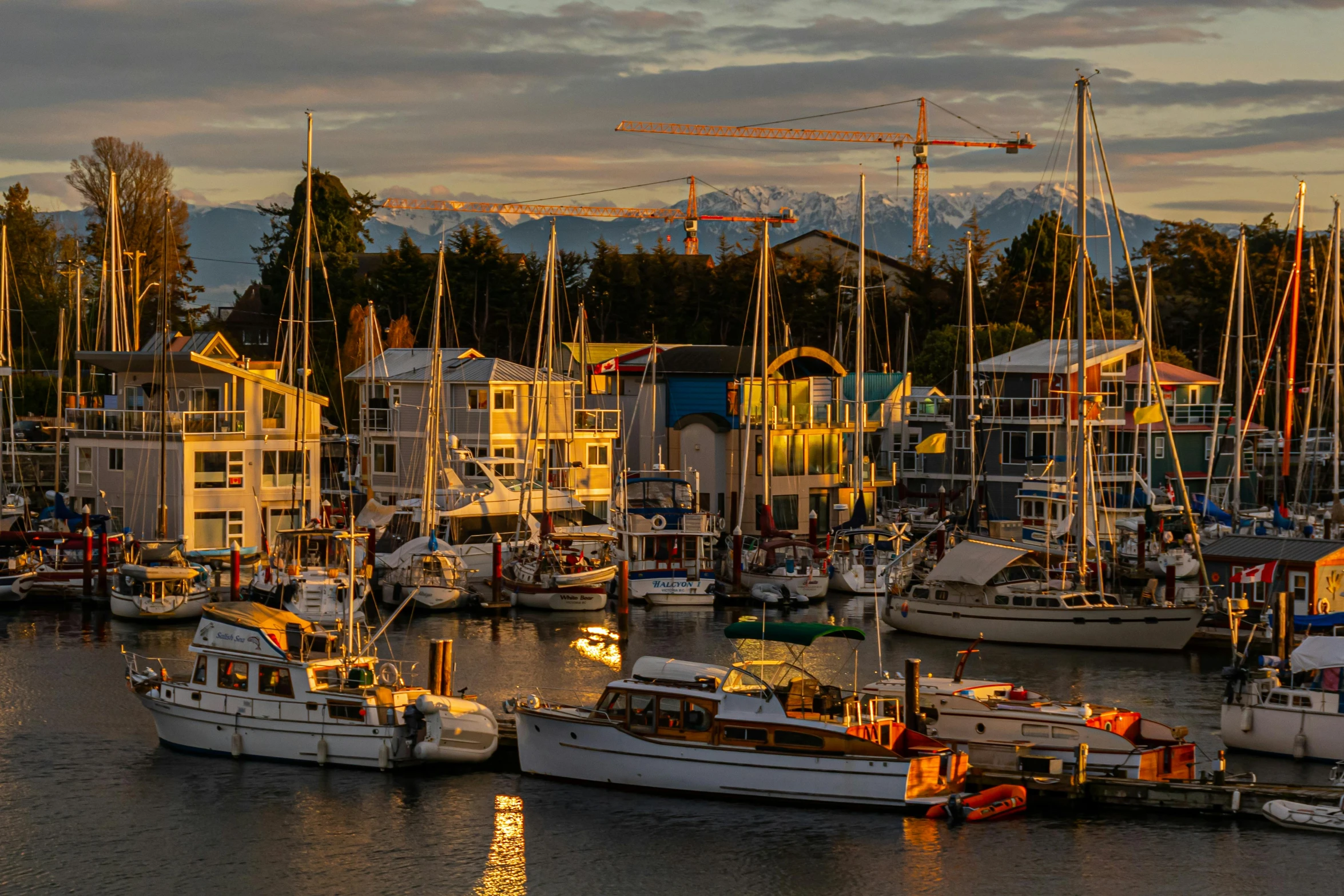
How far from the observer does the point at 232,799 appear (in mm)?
36594

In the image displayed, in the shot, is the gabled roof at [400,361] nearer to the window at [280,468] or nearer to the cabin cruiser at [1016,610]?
the window at [280,468]

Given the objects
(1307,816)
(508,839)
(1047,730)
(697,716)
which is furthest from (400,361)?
(1307,816)

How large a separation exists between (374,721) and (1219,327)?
3658 inches

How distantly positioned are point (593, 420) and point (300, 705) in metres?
44.7

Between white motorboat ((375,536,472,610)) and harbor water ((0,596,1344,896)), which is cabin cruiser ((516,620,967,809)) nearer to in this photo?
harbor water ((0,596,1344,896))

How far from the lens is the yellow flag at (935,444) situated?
267 feet

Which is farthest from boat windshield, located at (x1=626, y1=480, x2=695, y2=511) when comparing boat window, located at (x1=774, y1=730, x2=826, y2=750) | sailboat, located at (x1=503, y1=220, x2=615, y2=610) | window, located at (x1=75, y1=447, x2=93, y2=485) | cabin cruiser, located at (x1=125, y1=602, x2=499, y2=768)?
boat window, located at (x1=774, y1=730, x2=826, y2=750)

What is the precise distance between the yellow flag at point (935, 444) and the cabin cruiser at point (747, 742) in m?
45.4

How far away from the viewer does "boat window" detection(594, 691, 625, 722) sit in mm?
36531

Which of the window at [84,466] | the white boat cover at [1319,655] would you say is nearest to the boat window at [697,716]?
the white boat cover at [1319,655]

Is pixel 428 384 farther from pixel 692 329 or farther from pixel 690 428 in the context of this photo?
pixel 692 329

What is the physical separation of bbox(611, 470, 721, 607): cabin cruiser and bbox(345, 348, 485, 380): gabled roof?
52.4 feet

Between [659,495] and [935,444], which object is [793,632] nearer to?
[659,495]

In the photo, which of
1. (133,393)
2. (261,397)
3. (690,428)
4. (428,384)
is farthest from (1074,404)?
(133,393)
